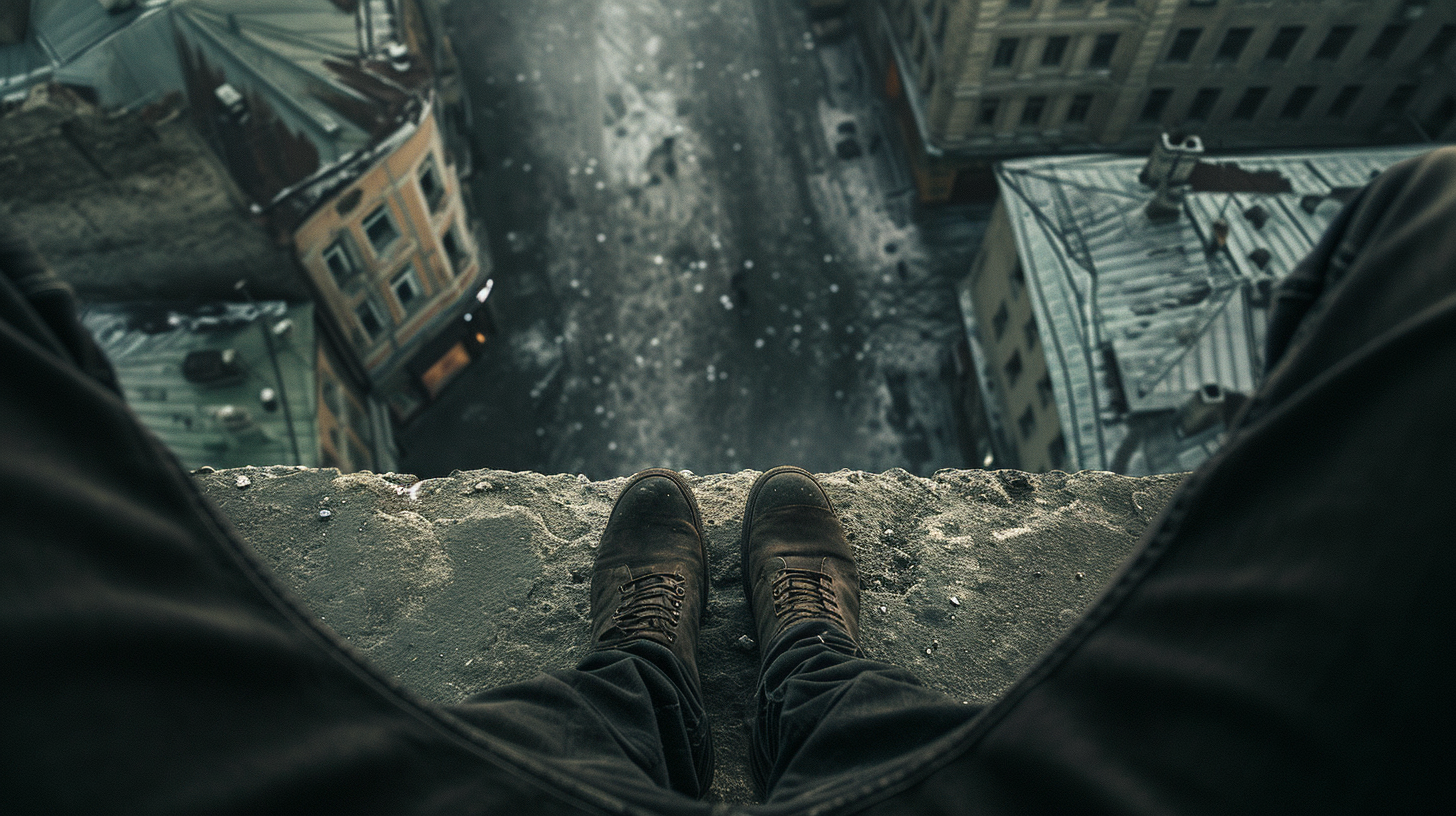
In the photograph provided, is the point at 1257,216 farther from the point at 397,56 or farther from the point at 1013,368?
the point at 397,56

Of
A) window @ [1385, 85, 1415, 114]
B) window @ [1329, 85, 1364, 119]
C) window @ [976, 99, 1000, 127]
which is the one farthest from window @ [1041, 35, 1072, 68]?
window @ [1385, 85, 1415, 114]

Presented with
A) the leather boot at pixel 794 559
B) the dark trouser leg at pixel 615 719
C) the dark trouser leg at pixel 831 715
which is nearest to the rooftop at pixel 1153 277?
the leather boot at pixel 794 559

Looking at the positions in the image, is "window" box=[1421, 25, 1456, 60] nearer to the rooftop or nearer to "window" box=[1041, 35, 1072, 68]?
the rooftop

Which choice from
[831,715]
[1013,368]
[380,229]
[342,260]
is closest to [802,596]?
[831,715]

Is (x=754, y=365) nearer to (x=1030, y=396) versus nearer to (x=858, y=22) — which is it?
(x=1030, y=396)

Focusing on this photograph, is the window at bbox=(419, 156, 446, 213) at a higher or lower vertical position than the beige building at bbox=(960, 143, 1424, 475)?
higher

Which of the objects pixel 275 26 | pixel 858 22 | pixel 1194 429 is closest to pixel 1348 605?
pixel 1194 429
